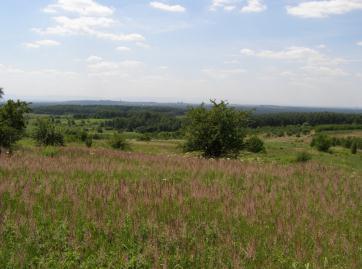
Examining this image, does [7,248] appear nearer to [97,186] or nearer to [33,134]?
[97,186]

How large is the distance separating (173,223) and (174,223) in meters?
0.02

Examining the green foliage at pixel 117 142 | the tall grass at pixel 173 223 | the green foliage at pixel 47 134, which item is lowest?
the green foliage at pixel 117 142

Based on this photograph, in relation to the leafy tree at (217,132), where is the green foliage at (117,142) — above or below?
below

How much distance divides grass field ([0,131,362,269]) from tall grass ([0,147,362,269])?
0.02m

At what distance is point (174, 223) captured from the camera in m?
5.81

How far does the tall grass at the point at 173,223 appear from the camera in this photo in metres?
4.55

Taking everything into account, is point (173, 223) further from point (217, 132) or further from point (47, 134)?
point (47, 134)

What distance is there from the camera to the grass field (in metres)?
4.55

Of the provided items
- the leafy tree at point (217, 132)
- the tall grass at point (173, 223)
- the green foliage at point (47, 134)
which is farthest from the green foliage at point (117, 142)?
→ the tall grass at point (173, 223)

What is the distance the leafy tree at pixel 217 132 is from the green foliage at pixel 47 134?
19513 mm

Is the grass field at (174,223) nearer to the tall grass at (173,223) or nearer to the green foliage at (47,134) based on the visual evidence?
the tall grass at (173,223)

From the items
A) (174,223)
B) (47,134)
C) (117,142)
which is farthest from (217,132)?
(117,142)

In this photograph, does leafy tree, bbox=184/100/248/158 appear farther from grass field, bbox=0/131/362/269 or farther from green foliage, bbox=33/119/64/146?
green foliage, bbox=33/119/64/146

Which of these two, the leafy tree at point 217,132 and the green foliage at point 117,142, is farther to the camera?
the green foliage at point 117,142
